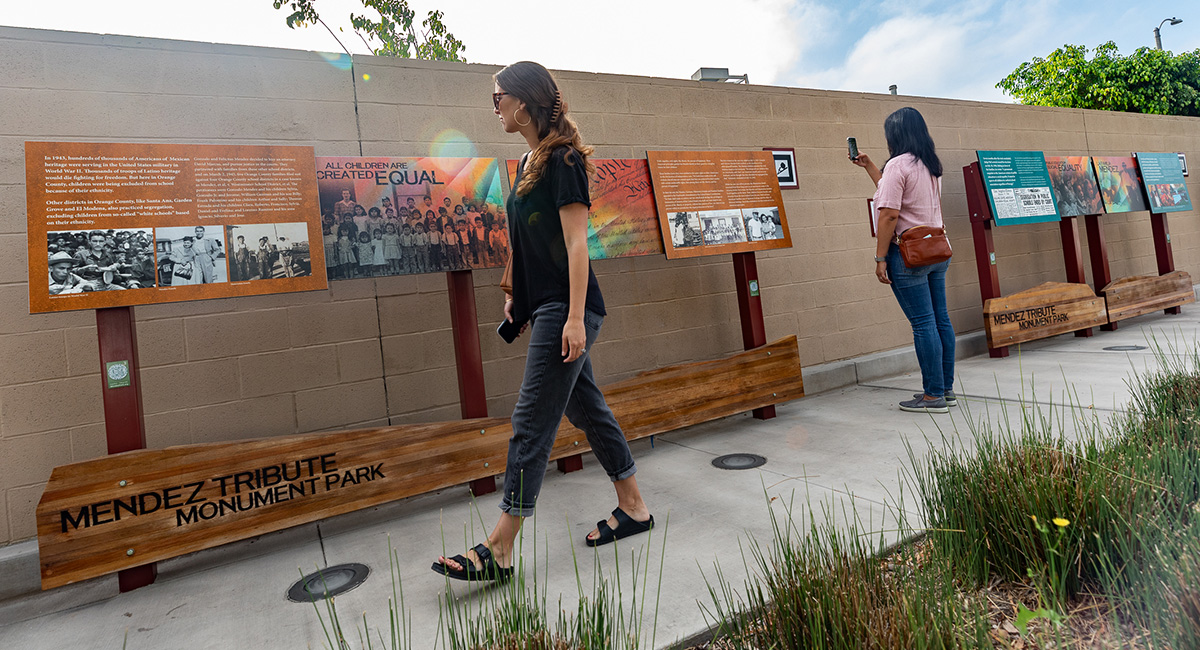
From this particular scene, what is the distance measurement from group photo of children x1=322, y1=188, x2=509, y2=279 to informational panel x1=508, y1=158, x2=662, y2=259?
0.52 meters

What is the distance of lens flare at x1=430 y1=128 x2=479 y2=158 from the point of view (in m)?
3.41

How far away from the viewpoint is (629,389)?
10.5 ft

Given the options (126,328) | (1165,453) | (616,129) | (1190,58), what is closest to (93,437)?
(126,328)

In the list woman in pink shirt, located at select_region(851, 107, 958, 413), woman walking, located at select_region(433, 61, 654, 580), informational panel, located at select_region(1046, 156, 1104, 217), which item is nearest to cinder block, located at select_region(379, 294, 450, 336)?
woman walking, located at select_region(433, 61, 654, 580)

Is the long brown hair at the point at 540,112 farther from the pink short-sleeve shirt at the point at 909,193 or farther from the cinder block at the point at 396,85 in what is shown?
the pink short-sleeve shirt at the point at 909,193

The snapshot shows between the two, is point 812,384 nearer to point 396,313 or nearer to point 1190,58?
point 396,313

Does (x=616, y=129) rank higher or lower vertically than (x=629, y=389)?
higher

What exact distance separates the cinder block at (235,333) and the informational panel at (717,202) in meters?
2.09

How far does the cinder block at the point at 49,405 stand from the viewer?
244cm

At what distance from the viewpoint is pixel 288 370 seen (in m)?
2.94

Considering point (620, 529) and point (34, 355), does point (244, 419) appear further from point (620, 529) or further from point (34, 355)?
point (620, 529)

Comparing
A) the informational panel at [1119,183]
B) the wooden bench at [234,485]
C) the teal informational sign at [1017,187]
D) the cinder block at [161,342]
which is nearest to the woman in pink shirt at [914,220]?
the wooden bench at [234,485]

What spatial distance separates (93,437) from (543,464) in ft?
6.99

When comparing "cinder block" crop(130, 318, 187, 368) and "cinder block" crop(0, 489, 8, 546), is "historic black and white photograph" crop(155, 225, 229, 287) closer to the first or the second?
"cinder block" crop(130, 318, 187, 368)
